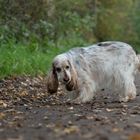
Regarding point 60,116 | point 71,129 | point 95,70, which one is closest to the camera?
A: point 71,129

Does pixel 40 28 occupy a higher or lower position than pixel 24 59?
higher

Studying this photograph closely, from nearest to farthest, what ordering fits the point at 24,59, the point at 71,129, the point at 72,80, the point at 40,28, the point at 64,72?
the point at 71,129
the point at 64,72
the point at 72,80
the point at 24,59
the point at 40,28

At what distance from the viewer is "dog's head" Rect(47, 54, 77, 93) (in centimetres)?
1124

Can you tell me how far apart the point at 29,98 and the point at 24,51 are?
6.15 metres

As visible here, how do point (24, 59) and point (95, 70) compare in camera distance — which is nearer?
point (95, 70)

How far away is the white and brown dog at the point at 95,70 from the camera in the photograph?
37.3 ft

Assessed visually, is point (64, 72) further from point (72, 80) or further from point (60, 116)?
point (60, 116)

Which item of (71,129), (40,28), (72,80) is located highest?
(40,28)

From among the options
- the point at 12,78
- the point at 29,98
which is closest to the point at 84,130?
the point at 29,98

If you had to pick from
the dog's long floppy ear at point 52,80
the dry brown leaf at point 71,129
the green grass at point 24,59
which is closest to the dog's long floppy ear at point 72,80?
the dog's long floppy ear at point 52,80

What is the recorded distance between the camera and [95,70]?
12.0 metres

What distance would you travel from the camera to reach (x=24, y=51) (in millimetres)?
18766

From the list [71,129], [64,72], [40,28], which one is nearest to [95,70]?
[64,72]

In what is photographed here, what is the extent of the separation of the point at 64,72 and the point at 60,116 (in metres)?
Result: 1.55
